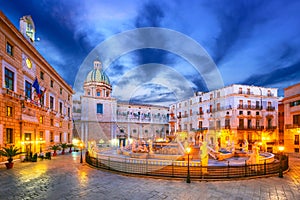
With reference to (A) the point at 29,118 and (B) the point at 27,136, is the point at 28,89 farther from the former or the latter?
(B) the point at 27,136

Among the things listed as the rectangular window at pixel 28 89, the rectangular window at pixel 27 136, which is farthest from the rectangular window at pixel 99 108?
the rectangular window at pixel 27 136

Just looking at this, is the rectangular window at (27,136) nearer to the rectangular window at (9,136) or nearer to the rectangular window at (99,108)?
the rectangular window at (9,136)

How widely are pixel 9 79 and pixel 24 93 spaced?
2367 mm

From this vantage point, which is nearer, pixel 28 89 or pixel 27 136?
pixel 27 136

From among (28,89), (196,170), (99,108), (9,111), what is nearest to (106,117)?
(99,108)

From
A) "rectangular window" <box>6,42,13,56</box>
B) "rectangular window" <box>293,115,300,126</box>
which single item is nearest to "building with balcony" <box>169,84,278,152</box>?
"rectangular window" <box>293,115,300,126</box>

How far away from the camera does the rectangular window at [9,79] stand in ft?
50.5

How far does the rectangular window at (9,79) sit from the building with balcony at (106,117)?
994 inches

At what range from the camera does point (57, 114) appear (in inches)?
1081

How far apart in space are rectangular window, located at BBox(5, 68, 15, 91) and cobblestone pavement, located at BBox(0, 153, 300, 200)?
24.9 feet

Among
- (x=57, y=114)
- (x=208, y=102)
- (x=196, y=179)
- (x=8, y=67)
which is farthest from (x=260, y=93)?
(x=8, y=67)

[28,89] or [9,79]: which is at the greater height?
[9,79]

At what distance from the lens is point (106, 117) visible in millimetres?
42812

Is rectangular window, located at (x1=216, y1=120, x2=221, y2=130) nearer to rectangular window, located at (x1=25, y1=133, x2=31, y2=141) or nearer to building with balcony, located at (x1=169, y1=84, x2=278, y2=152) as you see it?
building with balcony, located at (x1=169, y1=84, x2=278, y2=152)
